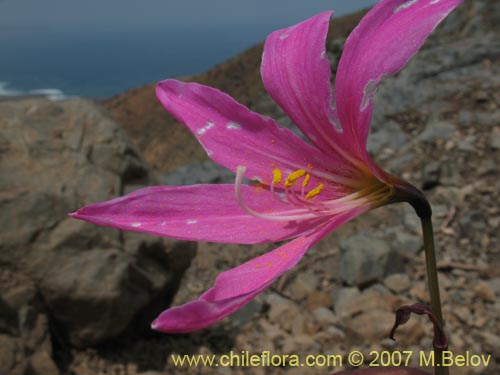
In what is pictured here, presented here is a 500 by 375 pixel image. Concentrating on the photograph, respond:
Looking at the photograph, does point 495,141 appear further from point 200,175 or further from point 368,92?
point 368,92

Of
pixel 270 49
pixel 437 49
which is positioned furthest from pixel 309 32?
pixel 437 49

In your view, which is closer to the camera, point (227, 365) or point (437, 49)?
point (227, 365)

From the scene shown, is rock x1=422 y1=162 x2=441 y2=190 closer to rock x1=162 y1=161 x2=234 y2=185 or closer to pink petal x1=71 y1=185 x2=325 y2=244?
rock x1=162 y1=161 x2=234 y2=185

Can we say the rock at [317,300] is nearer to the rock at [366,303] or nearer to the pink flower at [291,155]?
the rock at [366,303]

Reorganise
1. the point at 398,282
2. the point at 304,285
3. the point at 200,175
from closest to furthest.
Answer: the point at 398,282
the point at 304,285
the point at 200,175

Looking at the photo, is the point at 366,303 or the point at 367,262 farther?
the point at 367,262

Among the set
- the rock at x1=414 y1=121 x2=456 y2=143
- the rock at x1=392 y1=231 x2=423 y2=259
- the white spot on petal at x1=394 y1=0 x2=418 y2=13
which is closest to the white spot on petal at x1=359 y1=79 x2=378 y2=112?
the white spot on petal at x1=394 y1=0 x2=418 y2=13

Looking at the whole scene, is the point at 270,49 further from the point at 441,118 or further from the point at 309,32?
the point at 441,118

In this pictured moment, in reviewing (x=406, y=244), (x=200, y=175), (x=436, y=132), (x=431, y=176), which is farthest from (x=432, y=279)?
(x=200, y=175)
